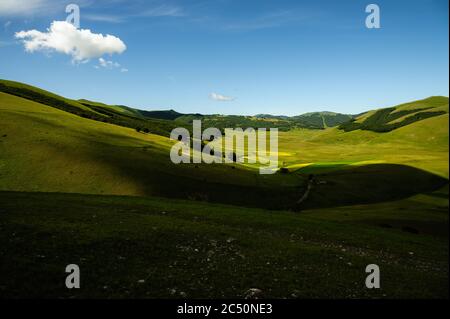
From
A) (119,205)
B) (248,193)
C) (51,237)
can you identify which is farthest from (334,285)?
(248,193)

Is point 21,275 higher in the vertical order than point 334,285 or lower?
higher

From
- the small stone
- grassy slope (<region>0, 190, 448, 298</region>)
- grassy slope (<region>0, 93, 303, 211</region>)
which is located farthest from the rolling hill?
grassy slope (<region>0, 93, 303, 211</region>)

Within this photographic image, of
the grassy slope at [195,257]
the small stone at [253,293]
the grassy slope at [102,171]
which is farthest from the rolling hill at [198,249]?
the grassy slope at [102,171]

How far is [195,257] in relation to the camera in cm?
2458

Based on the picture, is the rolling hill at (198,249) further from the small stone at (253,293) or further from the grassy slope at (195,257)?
the small stone at (253,293)

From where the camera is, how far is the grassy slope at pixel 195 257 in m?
18.8

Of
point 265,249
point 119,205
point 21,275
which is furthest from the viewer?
point 119,205

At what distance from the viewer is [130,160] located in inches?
3853

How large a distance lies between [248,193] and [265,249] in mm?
63853

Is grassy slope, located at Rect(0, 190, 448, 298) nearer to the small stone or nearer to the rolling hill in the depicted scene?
the rolling hill

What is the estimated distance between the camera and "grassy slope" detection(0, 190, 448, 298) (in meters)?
18.8
